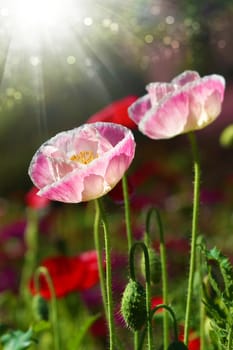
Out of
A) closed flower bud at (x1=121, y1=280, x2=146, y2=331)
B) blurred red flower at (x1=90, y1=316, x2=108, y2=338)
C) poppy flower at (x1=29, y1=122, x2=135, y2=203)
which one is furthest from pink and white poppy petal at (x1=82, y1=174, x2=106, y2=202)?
blurred red flower at (x1=90, y1=316, x2=108, y2=338)

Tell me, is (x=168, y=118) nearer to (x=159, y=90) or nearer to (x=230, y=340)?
(x=159, y=90)

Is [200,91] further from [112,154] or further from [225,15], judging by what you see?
[225,15]

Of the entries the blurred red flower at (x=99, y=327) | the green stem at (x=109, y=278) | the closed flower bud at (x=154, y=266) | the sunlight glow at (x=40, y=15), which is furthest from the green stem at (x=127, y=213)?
the sunlight glow at (x=40, y=15)

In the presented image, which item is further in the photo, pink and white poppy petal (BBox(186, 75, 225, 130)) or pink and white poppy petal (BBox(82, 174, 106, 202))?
pink and white poppy petal (BBox(186, 75, 225, 130))

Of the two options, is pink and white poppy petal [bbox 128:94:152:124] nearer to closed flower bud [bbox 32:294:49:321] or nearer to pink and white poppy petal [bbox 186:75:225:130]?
pink and white poppy petal [bbox 186:75:225:130]

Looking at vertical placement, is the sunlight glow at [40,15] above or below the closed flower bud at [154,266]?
above

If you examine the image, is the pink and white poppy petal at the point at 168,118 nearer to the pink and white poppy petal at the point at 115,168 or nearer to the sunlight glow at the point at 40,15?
the pink and white poppy petal at the point at 115,168
